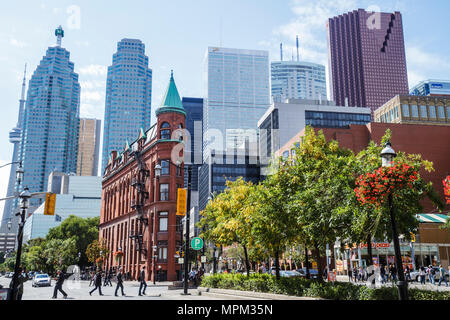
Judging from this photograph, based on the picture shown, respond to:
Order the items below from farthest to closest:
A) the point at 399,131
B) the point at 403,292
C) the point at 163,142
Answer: the point at 399,131 → the point at 163,142 → the point at 403,292

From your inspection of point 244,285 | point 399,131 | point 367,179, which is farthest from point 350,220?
point 399,131

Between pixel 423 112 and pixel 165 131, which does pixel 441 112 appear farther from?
pixel 165 131

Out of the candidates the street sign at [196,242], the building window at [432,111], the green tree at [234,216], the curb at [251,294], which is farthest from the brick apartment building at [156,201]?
the building window at [432,111]

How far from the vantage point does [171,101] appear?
62.2 meters

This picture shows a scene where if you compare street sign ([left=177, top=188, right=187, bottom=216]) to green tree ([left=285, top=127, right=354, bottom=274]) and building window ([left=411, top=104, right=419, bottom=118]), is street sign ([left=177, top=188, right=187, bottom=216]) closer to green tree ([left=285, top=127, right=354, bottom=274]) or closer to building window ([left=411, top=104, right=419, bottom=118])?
green tree ([left=285, top=127, right=354, bottom=274])

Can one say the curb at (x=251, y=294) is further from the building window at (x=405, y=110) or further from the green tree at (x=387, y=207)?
the building window at (x=405, y=110)

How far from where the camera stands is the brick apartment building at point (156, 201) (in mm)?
58594

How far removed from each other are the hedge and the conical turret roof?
3580 cm

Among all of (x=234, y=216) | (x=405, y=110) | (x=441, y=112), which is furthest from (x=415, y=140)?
(x=441, y=112)

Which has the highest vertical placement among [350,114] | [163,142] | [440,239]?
[350,114]

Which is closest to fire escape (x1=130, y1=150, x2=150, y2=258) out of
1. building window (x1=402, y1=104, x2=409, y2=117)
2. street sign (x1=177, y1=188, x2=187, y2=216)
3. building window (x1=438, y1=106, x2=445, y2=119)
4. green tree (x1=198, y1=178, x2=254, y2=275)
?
green tree (x1=198, y1=178, x2=254, y2=275)

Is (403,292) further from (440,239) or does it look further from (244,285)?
(440,239)

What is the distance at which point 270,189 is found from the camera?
23.8 meters
